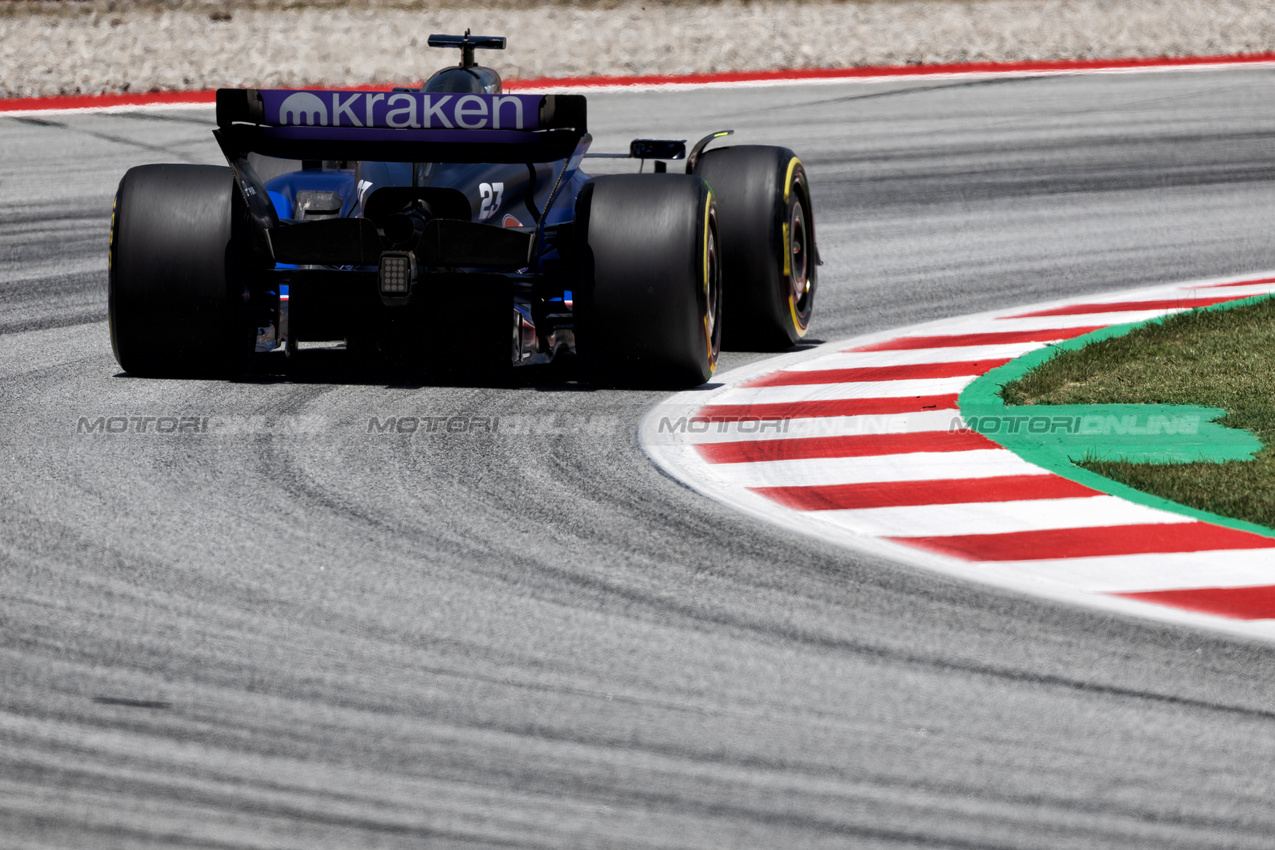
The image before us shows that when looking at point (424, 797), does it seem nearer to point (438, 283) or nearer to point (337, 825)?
point (337, 825)

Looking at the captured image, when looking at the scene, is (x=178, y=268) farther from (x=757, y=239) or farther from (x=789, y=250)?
(x=789, y=250)

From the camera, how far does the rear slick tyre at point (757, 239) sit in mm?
8898

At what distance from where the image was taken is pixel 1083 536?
5.69 meters

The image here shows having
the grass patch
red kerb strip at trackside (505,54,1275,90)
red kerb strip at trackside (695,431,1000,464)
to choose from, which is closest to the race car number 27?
red kerb strip at trackside (695,431,1000,464)

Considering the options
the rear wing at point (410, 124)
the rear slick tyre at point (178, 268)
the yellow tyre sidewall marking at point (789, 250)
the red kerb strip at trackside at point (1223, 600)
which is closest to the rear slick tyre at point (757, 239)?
the yellow tyre sidewall marking at point (789, 250)

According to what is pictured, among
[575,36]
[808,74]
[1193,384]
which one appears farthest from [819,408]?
[575,36]

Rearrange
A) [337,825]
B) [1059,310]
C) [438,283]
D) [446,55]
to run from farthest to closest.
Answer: [446,55], [1059,310], [438,283], [337,825]

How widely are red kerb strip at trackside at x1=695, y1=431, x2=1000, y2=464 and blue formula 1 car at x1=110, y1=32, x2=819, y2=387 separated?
923 millimetres

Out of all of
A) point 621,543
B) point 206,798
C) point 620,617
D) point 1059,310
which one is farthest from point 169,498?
point 1059,310

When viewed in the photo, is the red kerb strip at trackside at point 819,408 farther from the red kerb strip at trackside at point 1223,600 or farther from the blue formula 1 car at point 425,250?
the red kerb strip at trackside at point 1223,600

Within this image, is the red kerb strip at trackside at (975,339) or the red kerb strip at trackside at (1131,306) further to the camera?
the red kerb strip at trackside at (1131,306)

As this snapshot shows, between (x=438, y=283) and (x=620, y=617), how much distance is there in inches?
127

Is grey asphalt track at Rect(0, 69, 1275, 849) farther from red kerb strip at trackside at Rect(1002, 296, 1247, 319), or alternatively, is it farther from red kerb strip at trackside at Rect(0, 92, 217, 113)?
red kerb strip at trackside at Rect(0, 92, 217, 113)

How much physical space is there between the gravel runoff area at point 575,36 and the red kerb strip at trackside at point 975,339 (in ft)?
38.5
